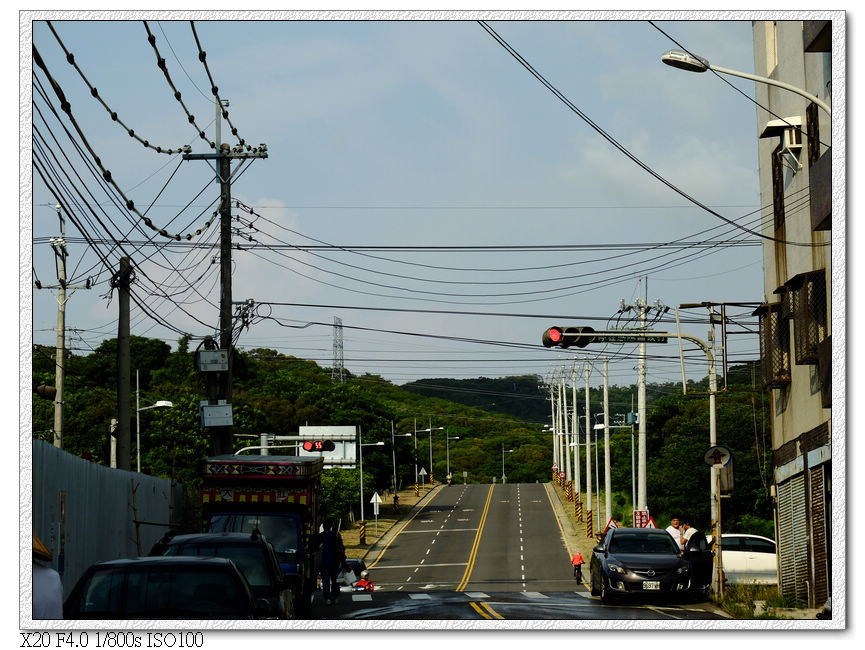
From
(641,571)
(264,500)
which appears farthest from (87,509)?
(641,571)

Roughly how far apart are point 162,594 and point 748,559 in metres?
23.6

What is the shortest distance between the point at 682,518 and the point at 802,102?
155 feet

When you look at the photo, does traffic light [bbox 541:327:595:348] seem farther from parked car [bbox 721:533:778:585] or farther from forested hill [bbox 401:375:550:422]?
forested hill [bbox 401:375:550:422]

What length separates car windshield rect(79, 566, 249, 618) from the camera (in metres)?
11.4

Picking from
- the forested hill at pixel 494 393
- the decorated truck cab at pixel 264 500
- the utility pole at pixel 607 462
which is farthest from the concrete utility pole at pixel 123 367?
the forested hill at pixel 494 393

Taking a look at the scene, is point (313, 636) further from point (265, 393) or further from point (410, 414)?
point (410, 414)

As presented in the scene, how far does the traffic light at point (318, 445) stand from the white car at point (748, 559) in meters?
12.0

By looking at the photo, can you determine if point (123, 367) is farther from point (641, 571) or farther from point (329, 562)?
point (641, 571)

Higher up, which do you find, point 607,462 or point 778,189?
point 778,189

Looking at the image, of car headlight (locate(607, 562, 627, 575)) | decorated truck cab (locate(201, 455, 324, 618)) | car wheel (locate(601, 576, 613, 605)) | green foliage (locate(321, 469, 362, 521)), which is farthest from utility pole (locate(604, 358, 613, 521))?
decorated truck cab (locate(201, 455, 324, 618))

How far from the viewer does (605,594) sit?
21656 millimetres

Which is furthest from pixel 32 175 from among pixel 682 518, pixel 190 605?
pixel 682 518

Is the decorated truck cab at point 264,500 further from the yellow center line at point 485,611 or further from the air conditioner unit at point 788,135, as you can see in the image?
the air conditioner unit at point 788,135

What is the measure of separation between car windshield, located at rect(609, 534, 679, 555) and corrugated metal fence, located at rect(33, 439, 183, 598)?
9834 millimetres
